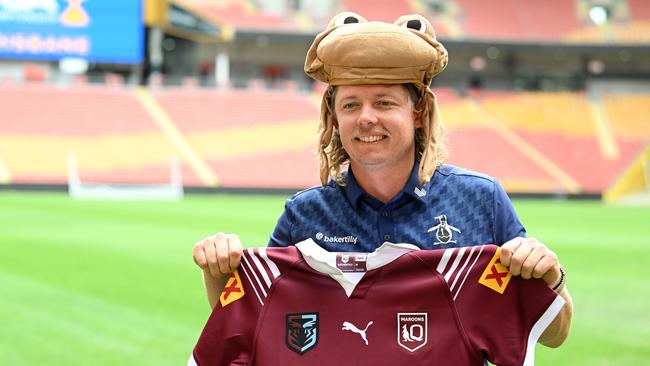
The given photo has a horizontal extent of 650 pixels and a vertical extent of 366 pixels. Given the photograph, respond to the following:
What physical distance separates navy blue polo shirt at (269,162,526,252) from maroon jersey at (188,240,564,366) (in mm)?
98

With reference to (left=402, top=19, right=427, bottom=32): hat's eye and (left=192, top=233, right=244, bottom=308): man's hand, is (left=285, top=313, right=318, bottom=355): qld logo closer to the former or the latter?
(left=192, top=233, right=244, bottom=308): man's hand

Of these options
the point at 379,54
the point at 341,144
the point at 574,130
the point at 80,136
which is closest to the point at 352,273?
the point at 341,144

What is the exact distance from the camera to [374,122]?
264 centimetres

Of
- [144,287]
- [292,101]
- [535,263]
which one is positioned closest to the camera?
[535,263]

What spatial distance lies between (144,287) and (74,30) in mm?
26883

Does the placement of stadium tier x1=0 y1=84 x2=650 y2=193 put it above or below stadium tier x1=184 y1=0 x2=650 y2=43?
below

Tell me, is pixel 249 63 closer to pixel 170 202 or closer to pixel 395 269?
pixel 170 202

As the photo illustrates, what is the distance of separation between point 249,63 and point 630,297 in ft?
115

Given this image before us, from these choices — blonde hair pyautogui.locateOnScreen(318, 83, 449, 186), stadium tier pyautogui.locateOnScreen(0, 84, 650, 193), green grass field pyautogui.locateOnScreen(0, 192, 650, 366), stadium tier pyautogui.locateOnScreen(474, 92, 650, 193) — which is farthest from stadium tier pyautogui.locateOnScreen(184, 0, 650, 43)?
blonde hair pyautogui.locateOnScreen(318, 83, 449, 186)

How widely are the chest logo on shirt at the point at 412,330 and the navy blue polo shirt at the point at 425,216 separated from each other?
0.75ft

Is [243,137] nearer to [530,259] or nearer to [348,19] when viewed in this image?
[348,19]

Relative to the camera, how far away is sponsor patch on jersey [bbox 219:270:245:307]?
2.74 meters

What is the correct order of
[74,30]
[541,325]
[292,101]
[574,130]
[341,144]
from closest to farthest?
[541,325] < [341,144] < [74,30] < [292,101] < [574,130]

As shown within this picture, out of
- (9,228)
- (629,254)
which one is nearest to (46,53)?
(9,228)
